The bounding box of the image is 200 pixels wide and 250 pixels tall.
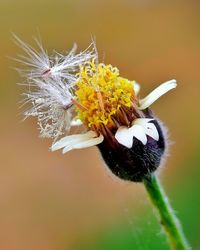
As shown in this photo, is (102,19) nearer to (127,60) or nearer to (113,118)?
(127,60)

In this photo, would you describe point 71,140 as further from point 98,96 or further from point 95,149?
point 95,149

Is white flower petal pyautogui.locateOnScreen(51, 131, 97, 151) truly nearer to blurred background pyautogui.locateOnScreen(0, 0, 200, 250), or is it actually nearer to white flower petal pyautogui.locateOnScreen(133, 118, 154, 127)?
white flower petal pyautogui.locateOnScreen(133, 118, 154, 127)

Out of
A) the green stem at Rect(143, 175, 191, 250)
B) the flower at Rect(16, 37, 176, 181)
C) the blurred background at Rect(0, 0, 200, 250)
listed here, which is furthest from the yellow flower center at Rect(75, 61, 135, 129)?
the blurred background at Rect(0, 0, 200, 250)

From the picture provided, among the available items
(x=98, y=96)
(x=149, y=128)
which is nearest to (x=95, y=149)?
(x=98, y=96)

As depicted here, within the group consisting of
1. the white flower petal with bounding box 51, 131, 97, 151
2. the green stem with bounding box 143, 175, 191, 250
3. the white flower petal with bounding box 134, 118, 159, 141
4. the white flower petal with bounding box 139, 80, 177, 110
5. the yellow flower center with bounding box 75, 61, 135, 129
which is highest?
the yellow flower center with bounding box 75, 61, 135, 129

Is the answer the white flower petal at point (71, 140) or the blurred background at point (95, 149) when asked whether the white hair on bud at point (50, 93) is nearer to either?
the white flower petal at point (71, 140)

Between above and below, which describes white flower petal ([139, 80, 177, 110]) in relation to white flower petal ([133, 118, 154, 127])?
above

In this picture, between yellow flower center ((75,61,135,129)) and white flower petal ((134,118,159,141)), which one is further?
yellow flower center ((75,61,135,129))
